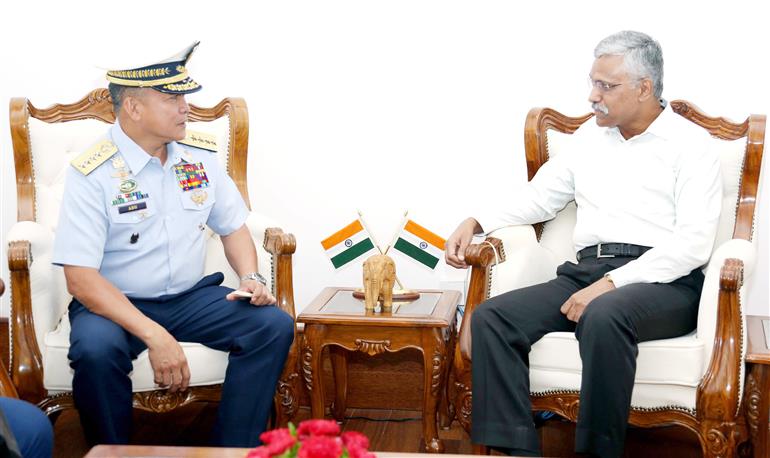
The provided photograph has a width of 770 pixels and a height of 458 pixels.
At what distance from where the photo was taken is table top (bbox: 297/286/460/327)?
318 cm

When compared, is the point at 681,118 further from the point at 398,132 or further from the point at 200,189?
the point at 200,189

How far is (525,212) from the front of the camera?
335cm

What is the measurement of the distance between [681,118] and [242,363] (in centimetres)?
157

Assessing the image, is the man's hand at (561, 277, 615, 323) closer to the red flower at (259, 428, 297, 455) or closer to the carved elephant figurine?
the carved elephant figurine

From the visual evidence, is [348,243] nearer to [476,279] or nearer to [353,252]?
[353,252]

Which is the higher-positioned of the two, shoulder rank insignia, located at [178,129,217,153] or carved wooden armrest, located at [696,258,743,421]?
shoulder rank insignia, located at [178,129,217,153]

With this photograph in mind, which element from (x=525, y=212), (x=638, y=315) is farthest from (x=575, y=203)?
(x=638, y=315)

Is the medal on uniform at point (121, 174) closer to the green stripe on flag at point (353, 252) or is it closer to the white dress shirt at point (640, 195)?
the green stripe on flag at point (353, 252)

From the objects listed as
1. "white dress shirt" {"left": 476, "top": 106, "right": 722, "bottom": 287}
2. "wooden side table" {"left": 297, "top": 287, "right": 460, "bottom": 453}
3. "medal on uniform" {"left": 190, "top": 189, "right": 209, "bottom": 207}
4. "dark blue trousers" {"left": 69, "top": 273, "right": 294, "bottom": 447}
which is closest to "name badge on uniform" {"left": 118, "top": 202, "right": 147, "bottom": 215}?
"medal on uniform" {"left": 190, "top": 189, "right": 209, "bottom": 207}

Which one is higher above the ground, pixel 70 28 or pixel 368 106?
pixel 70 28

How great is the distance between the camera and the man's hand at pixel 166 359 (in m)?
2.82

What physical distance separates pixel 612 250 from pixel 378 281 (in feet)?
2.47

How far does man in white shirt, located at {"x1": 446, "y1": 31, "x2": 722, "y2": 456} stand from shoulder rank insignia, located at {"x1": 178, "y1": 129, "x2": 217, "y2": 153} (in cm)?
84

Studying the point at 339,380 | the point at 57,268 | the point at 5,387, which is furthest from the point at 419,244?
the point at 5,387
